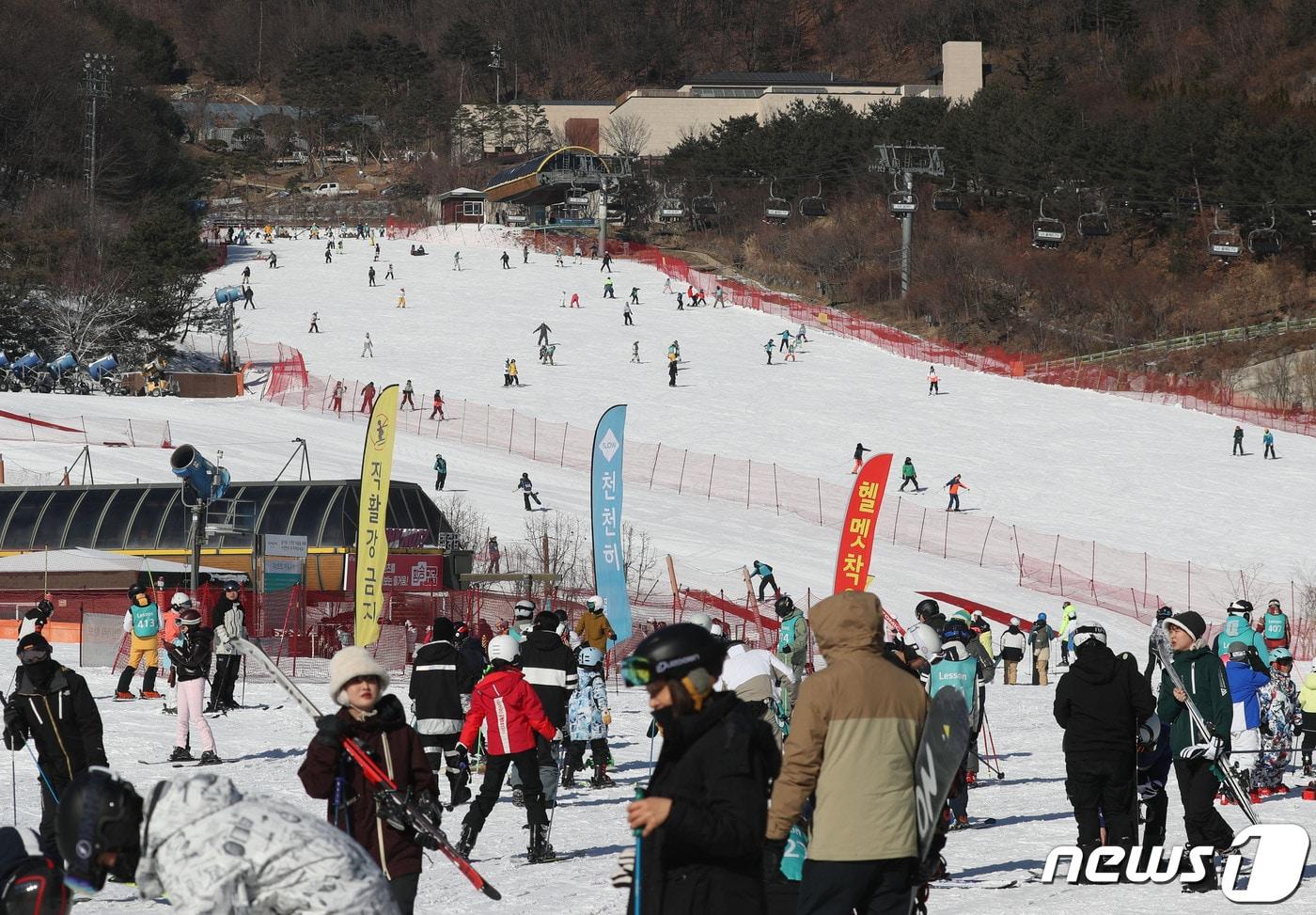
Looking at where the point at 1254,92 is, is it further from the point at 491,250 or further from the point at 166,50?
the point at 166,50

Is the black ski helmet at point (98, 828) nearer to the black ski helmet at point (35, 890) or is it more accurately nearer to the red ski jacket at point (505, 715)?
the black ski helmet at point (35, 890)

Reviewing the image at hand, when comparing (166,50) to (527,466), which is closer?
(527,466)

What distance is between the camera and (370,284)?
70.7m

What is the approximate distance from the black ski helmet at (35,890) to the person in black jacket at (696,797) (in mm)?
1638

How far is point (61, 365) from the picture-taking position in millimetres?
51750

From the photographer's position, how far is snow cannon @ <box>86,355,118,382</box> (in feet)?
171

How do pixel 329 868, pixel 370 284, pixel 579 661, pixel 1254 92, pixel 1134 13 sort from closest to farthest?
pixel 329 868 → pixel 579 661 → pixel 370 284 → pixel 1254 92 → pixel 1134 13

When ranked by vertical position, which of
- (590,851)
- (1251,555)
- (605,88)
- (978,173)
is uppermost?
(605,88)

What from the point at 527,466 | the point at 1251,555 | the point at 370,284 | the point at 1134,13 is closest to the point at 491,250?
the point at 370,284

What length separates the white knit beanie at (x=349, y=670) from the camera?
6.13 meters

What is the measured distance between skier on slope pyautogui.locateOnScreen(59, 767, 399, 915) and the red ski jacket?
5594mm

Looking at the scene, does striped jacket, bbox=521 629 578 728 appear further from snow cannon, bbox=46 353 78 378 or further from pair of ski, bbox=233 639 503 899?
snow cannon, bbox=46 353 78 378

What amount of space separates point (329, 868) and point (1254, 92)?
109 metres

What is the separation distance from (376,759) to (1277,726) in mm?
9547
